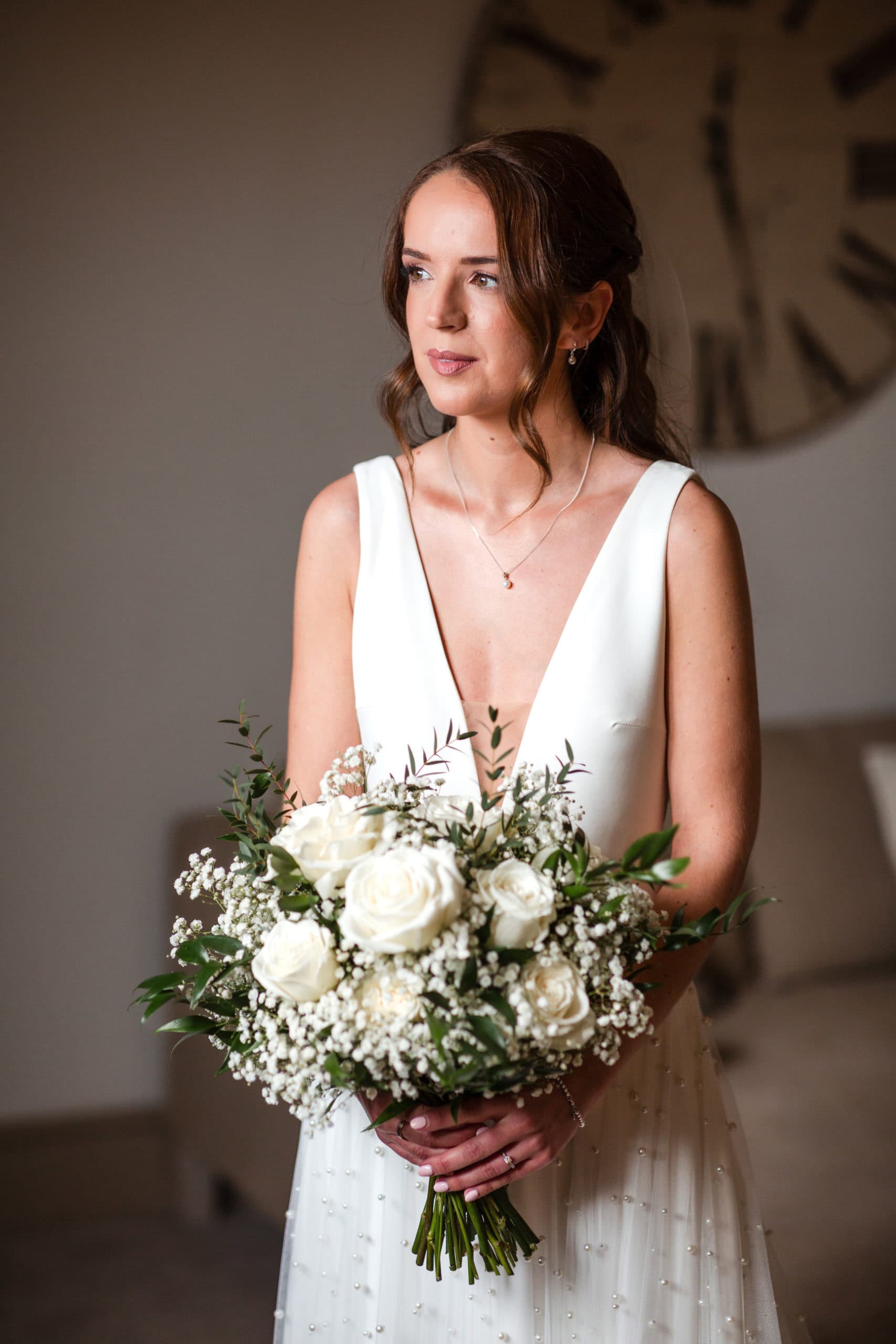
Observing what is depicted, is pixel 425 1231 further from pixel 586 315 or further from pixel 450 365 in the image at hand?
pixel 586 315

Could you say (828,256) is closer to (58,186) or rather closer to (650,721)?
(58,186)

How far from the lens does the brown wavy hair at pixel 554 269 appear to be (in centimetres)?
155

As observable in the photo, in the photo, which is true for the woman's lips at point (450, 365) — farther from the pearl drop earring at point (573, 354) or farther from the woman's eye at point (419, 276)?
the pearl drop earring at point (573, 354)

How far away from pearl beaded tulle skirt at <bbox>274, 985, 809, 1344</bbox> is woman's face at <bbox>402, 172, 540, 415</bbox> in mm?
896

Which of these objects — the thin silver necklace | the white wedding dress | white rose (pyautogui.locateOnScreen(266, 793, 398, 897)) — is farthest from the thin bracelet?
the thin silver necklace

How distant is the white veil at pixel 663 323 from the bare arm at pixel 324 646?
0.57 m

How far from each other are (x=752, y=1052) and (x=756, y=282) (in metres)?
2.33

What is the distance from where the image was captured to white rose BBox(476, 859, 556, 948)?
1084mm

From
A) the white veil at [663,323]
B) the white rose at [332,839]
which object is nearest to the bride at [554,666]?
the white veil at [663,323]

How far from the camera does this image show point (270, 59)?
10.4 ft

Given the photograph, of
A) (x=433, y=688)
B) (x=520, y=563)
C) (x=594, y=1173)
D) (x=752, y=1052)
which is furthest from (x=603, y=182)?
(x=752, y=1052)

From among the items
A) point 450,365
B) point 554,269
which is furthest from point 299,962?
point 554,269

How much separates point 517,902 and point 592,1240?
0.68m

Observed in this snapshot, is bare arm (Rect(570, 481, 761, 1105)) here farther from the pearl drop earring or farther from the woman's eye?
the woman's eye
